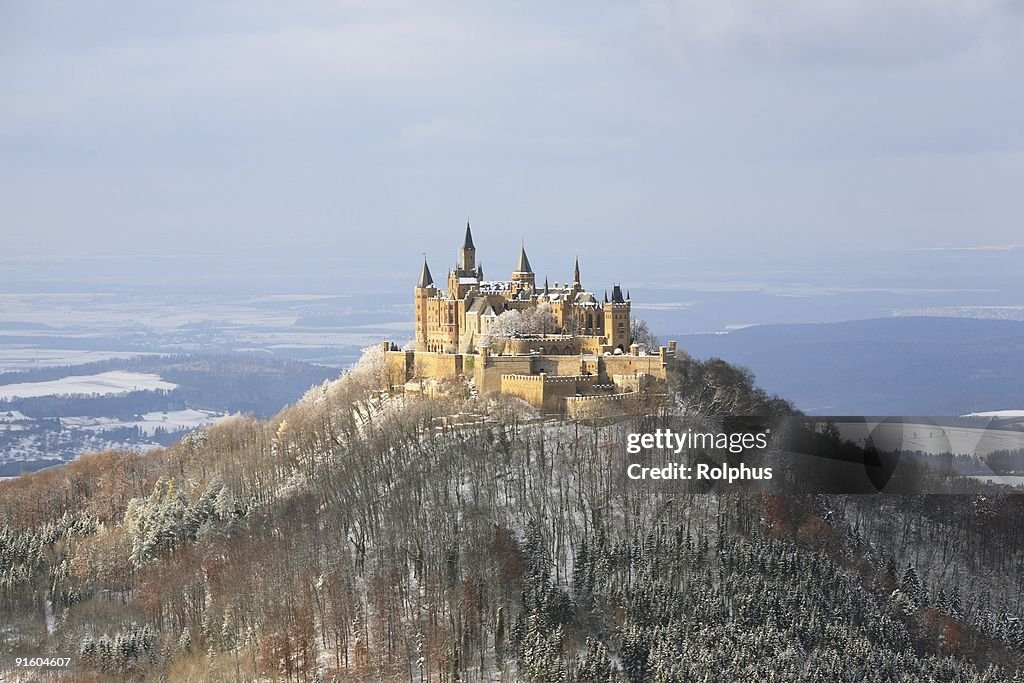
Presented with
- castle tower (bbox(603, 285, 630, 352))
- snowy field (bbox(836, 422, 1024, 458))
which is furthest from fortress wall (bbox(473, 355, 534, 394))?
snowy field (bbox(836, 422, 1024, 458))

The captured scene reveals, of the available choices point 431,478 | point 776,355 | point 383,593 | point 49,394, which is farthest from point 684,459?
point 49,394

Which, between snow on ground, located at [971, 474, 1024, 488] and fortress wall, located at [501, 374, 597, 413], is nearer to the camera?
snow on ground, located at [971, 474, 1024, 488]

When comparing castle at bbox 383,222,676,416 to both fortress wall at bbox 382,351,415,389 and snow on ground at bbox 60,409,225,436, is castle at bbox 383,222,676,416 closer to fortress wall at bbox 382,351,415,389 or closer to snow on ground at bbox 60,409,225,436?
fortress wall at bbox 382,351,415,389

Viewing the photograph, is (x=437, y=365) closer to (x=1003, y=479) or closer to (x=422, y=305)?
(x=422, y=305)

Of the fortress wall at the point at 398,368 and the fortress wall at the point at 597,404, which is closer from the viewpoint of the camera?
the fortress wall at the point at 597,404

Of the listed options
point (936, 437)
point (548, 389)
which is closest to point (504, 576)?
point (936, 437)

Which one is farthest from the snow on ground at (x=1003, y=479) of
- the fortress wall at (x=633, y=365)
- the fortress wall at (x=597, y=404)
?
the fortress wall at (x=633, y=365)

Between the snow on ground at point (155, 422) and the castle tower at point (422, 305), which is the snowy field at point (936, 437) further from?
the snow on ground at point (155, 422)
